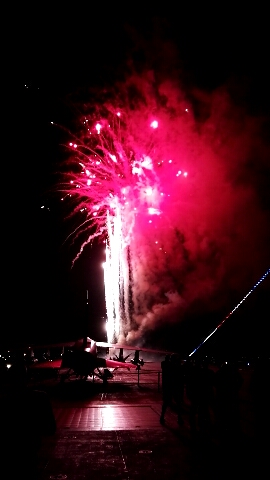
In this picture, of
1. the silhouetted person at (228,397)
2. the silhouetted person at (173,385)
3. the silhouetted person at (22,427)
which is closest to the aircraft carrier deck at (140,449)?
the silhouetted person at (228,397)

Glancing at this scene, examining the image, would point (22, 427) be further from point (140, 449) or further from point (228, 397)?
point (228, 397)

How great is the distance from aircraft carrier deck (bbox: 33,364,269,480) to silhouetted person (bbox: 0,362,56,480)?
2.96 m

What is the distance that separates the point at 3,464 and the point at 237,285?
45381 millimetres

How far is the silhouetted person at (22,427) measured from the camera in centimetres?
444

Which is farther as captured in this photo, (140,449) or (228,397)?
(228,397)

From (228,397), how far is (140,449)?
2581 millimetres

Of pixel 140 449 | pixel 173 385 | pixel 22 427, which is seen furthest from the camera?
pixel 173 385

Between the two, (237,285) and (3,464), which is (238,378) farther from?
(237,285)

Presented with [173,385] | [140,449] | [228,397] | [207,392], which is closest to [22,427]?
[140,449]

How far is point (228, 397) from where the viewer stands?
984 centimetres

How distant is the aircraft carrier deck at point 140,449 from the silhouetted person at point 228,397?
12.4 inches

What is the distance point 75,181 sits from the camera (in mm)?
24984

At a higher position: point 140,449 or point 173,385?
point 173,385

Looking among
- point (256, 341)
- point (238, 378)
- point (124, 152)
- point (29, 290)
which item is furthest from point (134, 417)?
point (29, 290)
